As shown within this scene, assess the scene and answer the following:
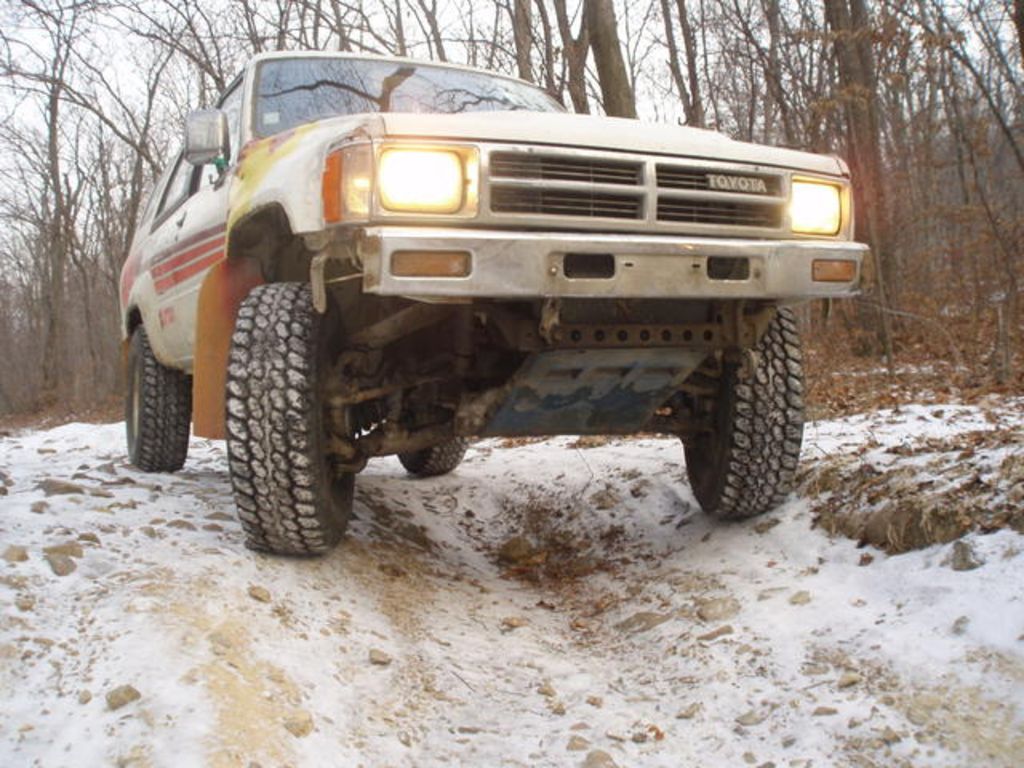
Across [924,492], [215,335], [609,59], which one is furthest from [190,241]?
[609,59]

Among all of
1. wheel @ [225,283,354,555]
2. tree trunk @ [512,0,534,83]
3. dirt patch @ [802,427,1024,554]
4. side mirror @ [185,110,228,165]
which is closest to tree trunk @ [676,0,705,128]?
tree trunk @ [512,0,534,83]

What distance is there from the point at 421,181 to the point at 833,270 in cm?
146

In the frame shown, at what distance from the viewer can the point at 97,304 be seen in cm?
3431

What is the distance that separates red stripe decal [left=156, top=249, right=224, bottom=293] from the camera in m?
3.84

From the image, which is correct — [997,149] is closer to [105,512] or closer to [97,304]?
[105,512]

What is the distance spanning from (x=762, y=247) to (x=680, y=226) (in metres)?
0.28

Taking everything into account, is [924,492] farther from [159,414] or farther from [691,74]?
[691,74]

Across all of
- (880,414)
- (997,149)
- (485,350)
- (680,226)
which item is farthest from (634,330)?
(997,149)

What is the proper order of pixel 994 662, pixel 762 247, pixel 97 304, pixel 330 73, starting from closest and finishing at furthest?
1. pixel 994 662
2. pixel 762 247
3. pixel 330 73
4. pixel 97 304

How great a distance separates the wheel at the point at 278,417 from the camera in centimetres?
298

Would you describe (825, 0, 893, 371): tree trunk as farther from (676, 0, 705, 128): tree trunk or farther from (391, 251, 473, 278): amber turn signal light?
(391, 251, 473, 278): amber turn signal light

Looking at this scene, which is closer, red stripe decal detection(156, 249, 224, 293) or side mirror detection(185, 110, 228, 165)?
side mirror detection(185, 110, 228, 165)

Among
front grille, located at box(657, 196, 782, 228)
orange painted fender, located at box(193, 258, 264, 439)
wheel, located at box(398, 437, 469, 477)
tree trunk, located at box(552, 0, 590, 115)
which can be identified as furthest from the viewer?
tree trunk, located at box(552, 0, 590, 115)

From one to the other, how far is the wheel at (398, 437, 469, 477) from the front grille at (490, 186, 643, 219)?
123 inches
